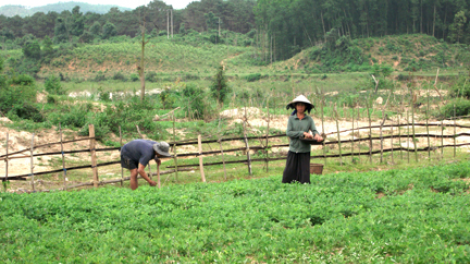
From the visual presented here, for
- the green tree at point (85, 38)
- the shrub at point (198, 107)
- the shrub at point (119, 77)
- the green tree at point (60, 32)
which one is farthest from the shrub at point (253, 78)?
the green tree at point (60, 32)

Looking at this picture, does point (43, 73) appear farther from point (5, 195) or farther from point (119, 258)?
point (119, 258)

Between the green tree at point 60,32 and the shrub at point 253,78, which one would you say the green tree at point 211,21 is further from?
the shrub at point 253,78

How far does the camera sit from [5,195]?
667 cm

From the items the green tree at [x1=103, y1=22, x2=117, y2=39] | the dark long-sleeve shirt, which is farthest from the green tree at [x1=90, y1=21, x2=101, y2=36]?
the dark long-sleeve shirt

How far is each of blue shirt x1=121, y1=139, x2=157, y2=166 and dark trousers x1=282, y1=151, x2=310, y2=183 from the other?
240 cm

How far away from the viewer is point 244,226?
16.7ft

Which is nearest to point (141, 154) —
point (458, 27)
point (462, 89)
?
point (462, 89)

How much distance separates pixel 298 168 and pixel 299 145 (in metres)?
0.41

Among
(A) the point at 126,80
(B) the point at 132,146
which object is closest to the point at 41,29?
(A) the point at 126,80

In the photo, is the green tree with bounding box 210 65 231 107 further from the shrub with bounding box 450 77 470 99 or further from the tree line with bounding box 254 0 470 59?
the tree line with bounding box 254 0 470 59

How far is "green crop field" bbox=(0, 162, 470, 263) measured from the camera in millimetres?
4223

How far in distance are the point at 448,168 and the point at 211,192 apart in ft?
15.8

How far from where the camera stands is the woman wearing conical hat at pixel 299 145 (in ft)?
24.5

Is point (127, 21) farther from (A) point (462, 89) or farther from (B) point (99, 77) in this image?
(A) point (462, 89)
